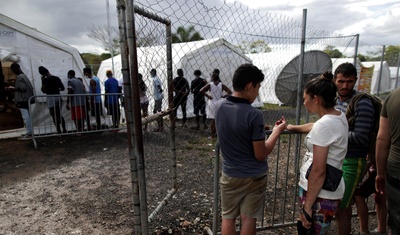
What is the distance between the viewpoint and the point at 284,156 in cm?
534

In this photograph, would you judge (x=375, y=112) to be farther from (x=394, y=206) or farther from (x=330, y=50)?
(x=330, y=50)

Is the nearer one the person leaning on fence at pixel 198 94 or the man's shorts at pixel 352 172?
the man's shorts at pixel 352 172

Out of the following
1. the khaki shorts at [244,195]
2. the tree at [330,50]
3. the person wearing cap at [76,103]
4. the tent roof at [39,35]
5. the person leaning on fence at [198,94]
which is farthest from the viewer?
the person leaning on fence at [198,94]

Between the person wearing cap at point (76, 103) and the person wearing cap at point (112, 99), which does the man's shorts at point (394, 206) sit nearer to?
the person wearing cap at point (112, 99)

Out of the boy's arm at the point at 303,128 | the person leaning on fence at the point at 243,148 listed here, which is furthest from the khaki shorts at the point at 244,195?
the boy's arm at the point at 303,128

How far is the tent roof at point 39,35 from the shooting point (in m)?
6.72

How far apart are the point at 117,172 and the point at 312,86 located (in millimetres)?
3834

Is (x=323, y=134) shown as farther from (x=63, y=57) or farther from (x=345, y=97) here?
(x=63, y=57)

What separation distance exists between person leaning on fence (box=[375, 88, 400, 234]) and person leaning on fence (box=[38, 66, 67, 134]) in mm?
6664

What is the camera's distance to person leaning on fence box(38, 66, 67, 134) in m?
6.58

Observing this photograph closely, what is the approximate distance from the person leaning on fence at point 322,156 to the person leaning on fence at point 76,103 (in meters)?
6.32

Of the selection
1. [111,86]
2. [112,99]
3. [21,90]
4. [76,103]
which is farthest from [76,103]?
[21,90]

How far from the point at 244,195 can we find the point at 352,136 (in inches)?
39.6

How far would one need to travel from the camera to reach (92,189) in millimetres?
4016
